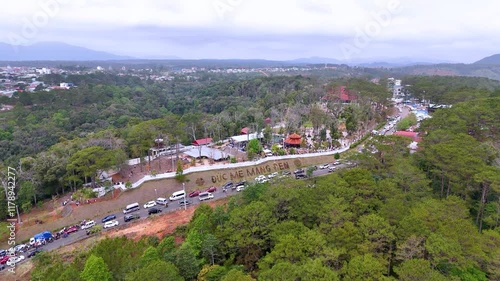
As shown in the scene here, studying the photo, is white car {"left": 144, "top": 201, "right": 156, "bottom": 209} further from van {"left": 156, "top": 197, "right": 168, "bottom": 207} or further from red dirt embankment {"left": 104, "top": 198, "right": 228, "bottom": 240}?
red dirt embankment {"left": 104, "top": 198, "right": 228, "bottom": 240}

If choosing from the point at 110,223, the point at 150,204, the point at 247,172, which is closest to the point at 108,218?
the point at 110,223

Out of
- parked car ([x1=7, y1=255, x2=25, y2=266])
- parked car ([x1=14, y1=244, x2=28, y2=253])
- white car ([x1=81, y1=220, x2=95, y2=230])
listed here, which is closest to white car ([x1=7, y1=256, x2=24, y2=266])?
parked car ([x1=7, y1=255, x2=25, y2=266])

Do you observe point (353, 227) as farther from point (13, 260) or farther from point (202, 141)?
point (202, 141)

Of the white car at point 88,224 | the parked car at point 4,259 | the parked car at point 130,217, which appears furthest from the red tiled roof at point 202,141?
the parked car at point 4,259

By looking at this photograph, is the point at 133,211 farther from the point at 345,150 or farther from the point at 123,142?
the point at 345,150

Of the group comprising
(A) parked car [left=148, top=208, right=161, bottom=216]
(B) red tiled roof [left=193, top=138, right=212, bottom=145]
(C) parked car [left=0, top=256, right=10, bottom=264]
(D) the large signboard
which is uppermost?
(B) red tiled roof [left=193, top=138, right=212, bottom=145]

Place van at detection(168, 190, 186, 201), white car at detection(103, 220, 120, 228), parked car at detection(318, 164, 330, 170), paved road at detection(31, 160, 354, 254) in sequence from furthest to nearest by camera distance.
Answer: parked car at detection(318, 164, 330, 170)
van at detection(168, 190, 186, 201)
white car at detection(103, 220, 120, 228)
paved road at detection(31, 160, 354, 254)

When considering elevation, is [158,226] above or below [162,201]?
below

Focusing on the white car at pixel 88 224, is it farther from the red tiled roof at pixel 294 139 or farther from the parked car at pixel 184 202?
the red tiled roof at pixel 294 139

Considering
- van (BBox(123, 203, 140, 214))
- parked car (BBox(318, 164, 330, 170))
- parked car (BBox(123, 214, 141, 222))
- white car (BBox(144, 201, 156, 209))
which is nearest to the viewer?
parked car (BBox(123, 214, 141, 222))

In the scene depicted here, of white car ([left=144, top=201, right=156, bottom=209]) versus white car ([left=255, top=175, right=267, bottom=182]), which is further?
white car ([left=255, top=175, right=267, bottom=182])

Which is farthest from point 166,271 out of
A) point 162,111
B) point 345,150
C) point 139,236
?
point 162,111

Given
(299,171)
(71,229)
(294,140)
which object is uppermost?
(294,140)
